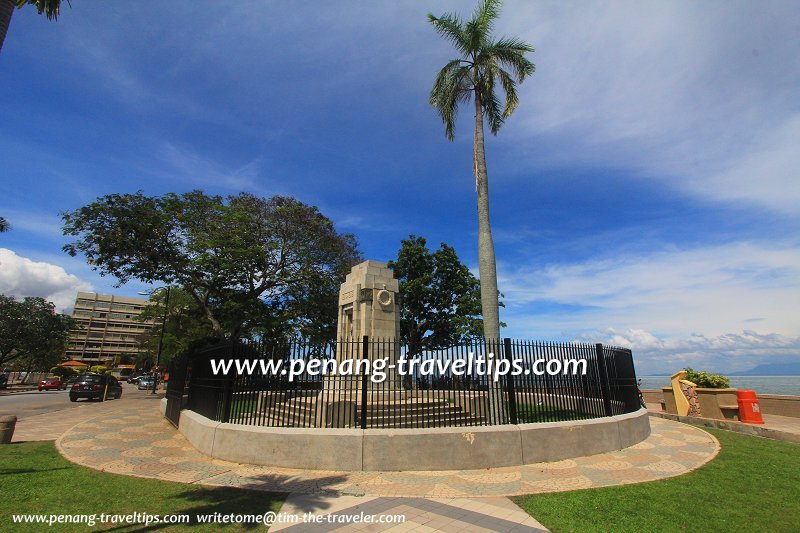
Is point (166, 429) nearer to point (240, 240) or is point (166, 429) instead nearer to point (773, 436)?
point (240, 240)

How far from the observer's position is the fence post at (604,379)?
1059cm

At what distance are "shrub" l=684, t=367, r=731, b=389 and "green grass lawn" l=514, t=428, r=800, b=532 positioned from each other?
7679 millimetres

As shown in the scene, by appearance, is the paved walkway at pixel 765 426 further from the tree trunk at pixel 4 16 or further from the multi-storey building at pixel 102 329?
the multi-storey building at pixel 102 329

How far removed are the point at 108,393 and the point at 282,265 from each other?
686 inches

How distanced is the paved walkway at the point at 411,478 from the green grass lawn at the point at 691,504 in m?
0.39

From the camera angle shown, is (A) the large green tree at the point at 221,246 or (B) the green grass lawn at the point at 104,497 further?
(A) the large green tree at the point at 221,246

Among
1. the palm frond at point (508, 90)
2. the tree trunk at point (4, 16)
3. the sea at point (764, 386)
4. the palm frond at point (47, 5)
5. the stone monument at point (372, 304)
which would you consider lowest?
the sea at point (764, 386)

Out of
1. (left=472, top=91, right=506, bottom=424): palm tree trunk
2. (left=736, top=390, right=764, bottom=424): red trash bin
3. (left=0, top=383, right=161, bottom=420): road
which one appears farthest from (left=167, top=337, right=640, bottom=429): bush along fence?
(left=0, top=383, right=161, bottom=420): road

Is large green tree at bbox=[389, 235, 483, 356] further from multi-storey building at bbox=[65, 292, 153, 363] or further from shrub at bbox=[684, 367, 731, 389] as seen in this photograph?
multi-storey building at bbox=[65, 292, 153, 363]

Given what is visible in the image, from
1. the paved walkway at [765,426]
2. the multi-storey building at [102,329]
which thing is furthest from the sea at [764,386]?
A: the multi-storey building at [102,329]

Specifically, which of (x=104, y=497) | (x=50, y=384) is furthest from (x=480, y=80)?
(x=50, y=384)

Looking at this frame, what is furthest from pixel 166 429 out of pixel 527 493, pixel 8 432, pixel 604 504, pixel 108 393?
pixel 108 393

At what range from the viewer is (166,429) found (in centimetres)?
1325

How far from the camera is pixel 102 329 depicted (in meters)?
125
